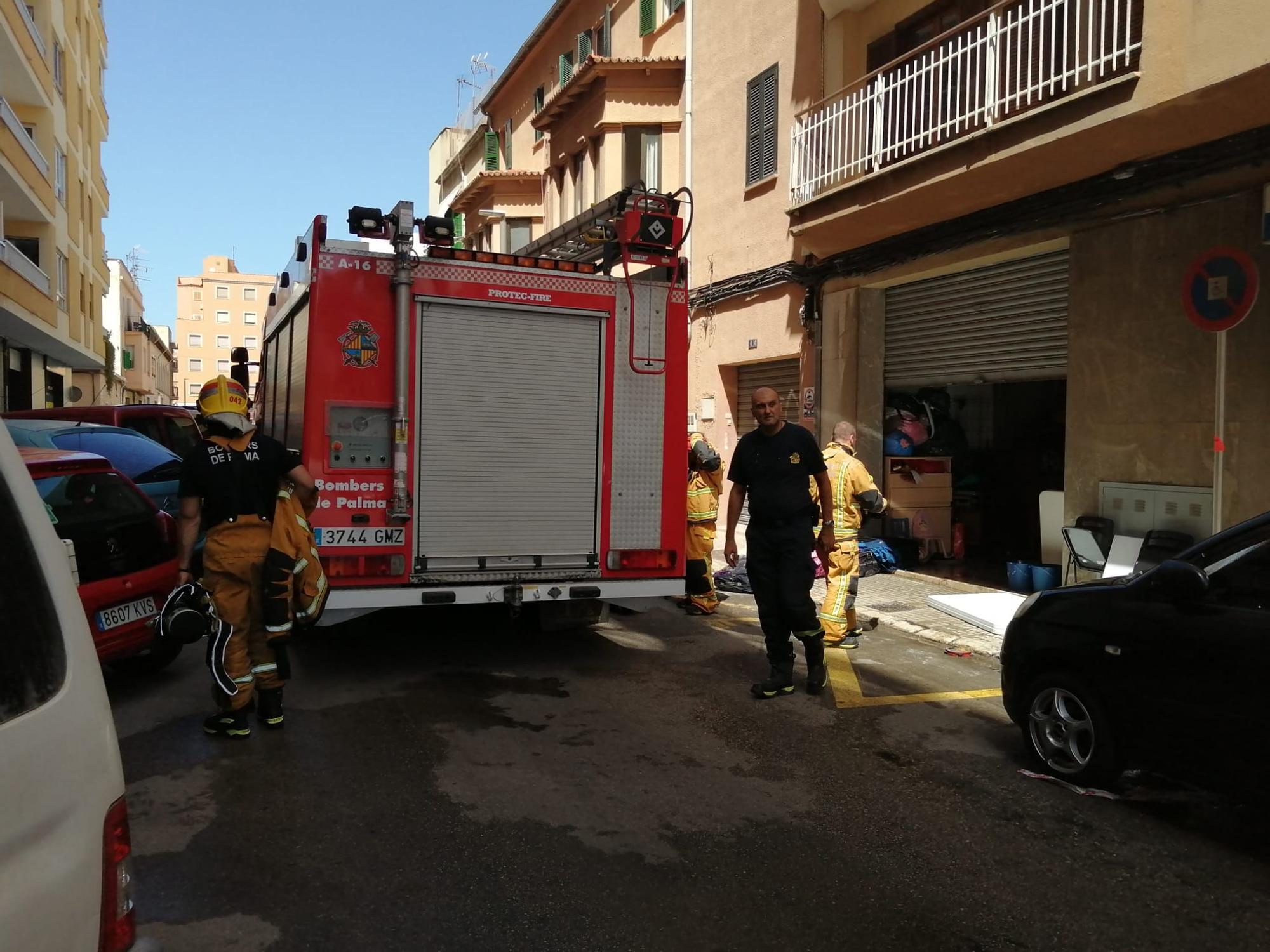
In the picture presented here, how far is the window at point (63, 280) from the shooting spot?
25062 millimetres

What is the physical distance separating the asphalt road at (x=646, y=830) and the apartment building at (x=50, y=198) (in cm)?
1706

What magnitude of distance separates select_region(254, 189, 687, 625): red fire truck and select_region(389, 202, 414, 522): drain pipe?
12mm

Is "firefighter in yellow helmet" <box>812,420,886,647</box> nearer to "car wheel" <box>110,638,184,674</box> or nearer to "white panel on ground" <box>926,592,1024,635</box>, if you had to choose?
"white panel on ground" <box>926,592,1024,635</box>

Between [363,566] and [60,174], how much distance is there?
1029 inches

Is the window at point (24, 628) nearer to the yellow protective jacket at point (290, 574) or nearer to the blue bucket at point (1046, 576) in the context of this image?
the yellow protective jacket at point (290, 574)

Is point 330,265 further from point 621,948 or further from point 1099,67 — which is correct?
point 1099,67

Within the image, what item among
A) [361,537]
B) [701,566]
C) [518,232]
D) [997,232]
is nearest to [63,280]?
[518,232]

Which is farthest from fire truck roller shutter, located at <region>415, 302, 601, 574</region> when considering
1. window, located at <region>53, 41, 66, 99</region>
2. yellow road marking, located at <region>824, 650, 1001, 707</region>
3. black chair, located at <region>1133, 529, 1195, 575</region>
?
window, located at <region>53, 41, 66, 99</region>

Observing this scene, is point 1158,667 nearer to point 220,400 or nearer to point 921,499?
point 220,400

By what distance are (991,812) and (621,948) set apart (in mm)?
1964

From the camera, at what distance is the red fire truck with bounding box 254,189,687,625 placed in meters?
5.69

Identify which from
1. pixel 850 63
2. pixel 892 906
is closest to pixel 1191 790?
pixel 892 906

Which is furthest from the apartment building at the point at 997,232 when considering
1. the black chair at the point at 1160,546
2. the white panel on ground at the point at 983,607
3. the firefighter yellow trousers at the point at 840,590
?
the firefighter yellow trousers at the point at 840,590

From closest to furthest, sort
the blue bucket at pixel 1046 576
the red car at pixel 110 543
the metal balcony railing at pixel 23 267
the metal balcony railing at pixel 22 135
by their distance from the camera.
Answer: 1. the red car at pixel 110 543
2. the blue bucket at pixel 1046 576
3. the metal balcony railing at pixel 22 135
4. the metal balcony railing at pixel 23 267
